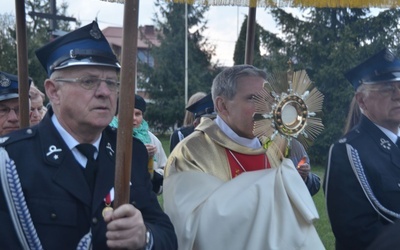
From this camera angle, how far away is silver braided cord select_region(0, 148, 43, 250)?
2.49 m

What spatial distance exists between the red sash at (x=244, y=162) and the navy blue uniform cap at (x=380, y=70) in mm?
792

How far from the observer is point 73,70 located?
8.96 ft

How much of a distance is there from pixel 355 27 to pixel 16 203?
73.0 feet

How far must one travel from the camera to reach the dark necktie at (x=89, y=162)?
2.69 meters

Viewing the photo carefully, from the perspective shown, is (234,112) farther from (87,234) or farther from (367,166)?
(87,234)

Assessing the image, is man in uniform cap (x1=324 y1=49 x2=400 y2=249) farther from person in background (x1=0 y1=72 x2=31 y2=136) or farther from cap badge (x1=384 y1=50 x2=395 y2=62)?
person in background (x1=0 y1=72 x2=31 y2=136)

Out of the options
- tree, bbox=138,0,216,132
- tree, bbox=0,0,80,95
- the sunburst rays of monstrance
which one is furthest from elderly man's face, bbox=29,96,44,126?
tree, bbox=138,0,216,132

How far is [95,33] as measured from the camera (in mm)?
2904

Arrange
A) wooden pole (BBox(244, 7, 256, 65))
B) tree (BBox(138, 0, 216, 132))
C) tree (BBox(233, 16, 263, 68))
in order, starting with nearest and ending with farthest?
wooden pole (BBox(244, 7, 256, 65))
tree (BBox(233, 16, 263, 68))
tree (BBox(138, 0, 216, 132))

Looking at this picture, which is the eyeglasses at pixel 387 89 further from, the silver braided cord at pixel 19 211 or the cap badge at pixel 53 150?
the silver braided cord at pixel 19 211

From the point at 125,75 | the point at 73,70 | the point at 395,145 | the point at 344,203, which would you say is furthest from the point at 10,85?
the point at 395,145

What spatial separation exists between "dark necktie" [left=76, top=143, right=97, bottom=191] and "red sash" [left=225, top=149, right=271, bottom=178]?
1.08m

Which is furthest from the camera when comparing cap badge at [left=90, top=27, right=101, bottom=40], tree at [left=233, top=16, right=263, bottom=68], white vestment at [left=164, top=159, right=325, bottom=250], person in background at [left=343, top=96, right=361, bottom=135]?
tree at [left=233, top=16, right=263, bottom=68]

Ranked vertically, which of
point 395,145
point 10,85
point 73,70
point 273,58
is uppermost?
point 73,70
